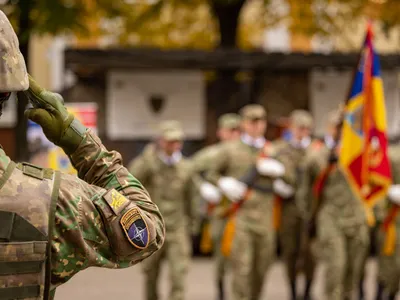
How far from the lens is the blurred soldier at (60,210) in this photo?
10.6ft

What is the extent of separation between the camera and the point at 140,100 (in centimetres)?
1606

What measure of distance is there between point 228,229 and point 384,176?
1807 millimetres

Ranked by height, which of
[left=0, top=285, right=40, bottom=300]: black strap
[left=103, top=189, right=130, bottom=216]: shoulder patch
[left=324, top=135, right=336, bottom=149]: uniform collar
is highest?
[left=103, top=189, right=130, bottom=216]: shoulder patch

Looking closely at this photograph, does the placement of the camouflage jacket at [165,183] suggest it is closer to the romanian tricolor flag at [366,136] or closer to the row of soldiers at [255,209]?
the row of soldiers at [255,209]

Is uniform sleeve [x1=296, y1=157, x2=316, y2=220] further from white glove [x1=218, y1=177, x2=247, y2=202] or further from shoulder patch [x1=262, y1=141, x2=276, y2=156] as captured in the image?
white glove [x1=218, y1=177, x2=247, y2=202]

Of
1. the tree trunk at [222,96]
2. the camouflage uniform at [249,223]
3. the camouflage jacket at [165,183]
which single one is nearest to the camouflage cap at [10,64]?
the camouflage uniform at [249,223]

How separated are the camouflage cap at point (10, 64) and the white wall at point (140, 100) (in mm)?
12692

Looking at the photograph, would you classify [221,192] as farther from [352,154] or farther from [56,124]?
[56,124]

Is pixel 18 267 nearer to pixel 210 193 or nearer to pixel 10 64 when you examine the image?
pixel 10 64

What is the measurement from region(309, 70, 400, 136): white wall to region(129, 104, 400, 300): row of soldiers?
5251mm

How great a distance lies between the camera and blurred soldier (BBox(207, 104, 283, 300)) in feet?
34.3

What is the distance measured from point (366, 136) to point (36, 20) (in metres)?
4.07

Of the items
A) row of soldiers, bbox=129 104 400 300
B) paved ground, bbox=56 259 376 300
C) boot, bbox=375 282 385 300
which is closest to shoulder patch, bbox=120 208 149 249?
row of soldiers, bbox=129 104 400 300

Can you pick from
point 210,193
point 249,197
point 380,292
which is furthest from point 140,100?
point 380,292
